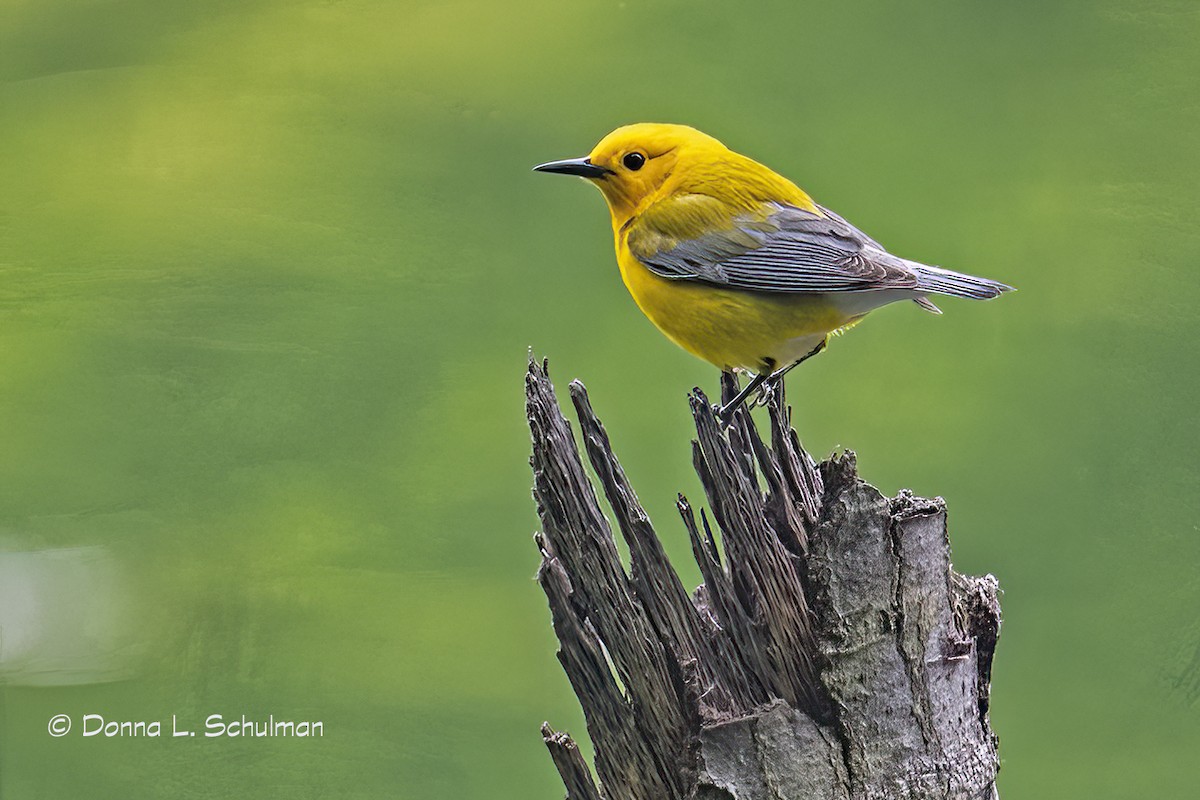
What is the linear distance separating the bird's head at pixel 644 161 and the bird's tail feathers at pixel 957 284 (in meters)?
0.70

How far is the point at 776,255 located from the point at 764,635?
90cm

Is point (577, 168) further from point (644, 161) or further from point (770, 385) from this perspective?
point (770, 385)

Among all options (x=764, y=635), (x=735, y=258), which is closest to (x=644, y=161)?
(x=735, y=258)

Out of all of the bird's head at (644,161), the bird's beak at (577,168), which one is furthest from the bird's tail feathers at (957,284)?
the bird's beak at (577,168)

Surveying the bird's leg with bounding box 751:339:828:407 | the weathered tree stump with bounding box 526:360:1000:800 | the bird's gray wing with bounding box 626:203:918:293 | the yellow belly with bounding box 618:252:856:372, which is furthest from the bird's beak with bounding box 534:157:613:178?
the weathered tree stump with bounding box 526:360:1000:800

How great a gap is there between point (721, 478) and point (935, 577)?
0.44m

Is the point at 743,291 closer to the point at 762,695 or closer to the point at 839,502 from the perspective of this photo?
the point at 839,502

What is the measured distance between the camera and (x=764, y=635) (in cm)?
259

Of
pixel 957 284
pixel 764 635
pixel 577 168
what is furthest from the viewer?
pixel 577 168

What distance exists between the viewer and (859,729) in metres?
2.49

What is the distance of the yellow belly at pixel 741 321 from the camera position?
9.91 ft

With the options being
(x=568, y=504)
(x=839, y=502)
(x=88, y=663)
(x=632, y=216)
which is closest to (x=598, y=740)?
(x=568, y=504)

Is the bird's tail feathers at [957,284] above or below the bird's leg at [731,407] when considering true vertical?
above

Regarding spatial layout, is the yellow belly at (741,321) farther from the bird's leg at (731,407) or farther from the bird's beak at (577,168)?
the bird's beak at (577,168)
